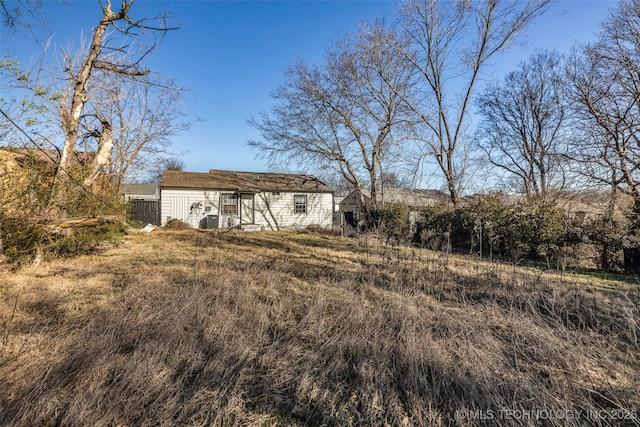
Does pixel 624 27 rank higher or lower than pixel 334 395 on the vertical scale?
higher

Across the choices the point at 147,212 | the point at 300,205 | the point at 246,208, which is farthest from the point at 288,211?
the point at 147,212

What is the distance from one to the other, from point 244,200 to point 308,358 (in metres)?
16.0

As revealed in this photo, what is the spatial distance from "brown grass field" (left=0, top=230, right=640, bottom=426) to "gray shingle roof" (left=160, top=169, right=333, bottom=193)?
12.9 m

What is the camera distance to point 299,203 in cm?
1908

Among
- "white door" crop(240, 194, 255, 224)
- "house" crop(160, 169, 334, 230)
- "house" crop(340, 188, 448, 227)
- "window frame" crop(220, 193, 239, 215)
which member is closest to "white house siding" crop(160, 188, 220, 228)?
"house" crop(160, 169, 334, 230)

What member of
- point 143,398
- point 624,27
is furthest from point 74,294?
point 624,27

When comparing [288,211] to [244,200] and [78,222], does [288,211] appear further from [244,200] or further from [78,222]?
[78,222]

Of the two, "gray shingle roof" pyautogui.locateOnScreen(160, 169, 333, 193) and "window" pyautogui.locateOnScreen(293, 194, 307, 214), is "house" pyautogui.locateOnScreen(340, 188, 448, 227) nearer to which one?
"window" pyautogui.locateOnScreen(293, 194, 307, 214)

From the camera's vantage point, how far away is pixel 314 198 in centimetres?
1936

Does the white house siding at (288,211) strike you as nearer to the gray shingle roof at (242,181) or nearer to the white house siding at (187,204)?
the gray shingle roof at (242,181)

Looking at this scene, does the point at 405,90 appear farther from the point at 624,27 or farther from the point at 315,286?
the point at 315,286

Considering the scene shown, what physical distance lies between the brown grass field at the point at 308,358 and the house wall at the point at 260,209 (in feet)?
40.8

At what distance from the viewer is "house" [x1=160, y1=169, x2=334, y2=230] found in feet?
53.8

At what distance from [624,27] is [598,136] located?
359 cm
